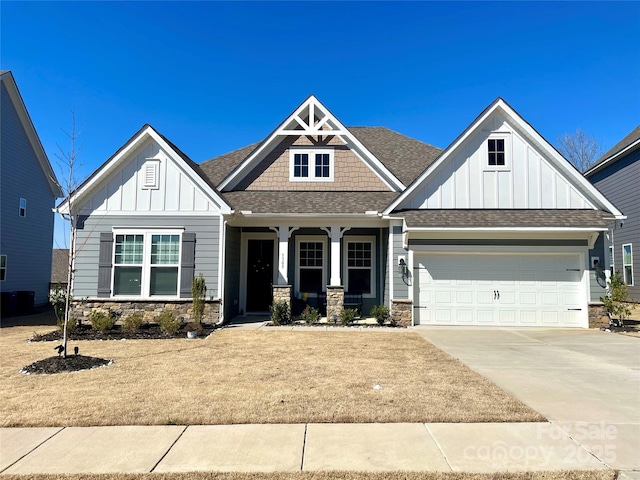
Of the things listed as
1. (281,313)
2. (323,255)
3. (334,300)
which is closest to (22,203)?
(281,313)

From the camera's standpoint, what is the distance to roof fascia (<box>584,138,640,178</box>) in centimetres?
1680

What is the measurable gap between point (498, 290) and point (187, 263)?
30.2ft

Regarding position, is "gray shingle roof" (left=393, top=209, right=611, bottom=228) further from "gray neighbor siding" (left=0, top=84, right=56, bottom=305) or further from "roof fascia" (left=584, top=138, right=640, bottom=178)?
"gray neighbor siding" (left=0, top=84, right=56, bottom=305)

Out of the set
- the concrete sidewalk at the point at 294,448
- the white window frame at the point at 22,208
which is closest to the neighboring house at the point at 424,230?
the white window frame at the point at 22,208

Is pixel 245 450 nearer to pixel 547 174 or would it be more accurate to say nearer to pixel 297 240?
pixel 297 240

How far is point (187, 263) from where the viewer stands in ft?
38.4

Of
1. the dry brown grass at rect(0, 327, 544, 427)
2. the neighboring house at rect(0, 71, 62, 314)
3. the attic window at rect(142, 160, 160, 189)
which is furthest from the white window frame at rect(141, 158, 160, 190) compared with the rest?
the neighboring house at rect(0, 71, 62, 314)

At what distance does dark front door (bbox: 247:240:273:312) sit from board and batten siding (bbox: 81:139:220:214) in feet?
9.63

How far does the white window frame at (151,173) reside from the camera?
11.8 metres

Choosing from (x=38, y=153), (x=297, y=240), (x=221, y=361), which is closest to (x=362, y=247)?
(x=297, y=240)

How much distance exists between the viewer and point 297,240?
13969 millimetres

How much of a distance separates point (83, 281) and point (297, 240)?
21.8 feet

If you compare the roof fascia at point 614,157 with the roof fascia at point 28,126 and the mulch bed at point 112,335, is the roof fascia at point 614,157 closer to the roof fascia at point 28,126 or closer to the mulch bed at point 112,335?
the mulch bed at point 112,335

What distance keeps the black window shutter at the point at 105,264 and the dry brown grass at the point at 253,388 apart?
2.89m
